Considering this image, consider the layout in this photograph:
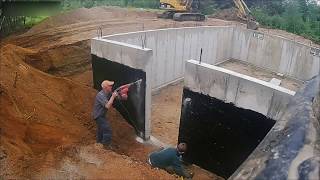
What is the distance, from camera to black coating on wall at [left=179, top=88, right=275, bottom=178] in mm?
6508

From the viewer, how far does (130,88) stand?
8336 mm

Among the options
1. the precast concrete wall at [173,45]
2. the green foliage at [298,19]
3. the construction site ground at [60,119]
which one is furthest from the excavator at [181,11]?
the construction site ground at [60,119]

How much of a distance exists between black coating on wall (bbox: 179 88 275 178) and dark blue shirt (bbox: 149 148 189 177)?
1.08m

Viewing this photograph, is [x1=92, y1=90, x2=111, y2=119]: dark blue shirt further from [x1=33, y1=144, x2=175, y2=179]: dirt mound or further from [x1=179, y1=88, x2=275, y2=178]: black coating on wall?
[x1=179, y1=88, x2=275, y2=178]: black coating on wall

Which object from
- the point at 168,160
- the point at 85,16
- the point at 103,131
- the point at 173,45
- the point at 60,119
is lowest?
the point at 168,160

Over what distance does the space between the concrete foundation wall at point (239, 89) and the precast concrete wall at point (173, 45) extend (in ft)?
12.3

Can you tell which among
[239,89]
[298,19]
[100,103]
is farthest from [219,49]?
[100,103]

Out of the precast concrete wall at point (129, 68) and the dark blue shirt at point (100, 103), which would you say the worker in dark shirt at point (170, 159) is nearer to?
the dark blue shirt at point (100, 103)

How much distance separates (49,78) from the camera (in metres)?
8.59

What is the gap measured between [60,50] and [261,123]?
22.9ft

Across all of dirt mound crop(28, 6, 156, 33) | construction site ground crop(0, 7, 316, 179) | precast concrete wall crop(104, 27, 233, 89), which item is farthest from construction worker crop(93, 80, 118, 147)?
dirt mound crop(28, 6, 156, 33)

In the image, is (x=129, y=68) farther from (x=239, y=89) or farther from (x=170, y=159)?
(x=239, y=89)

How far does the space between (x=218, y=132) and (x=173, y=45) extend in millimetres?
6821

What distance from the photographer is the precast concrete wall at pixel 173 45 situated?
38.7 ft
